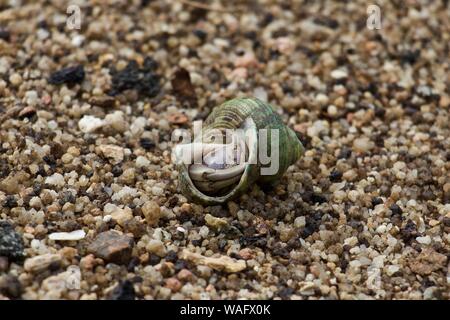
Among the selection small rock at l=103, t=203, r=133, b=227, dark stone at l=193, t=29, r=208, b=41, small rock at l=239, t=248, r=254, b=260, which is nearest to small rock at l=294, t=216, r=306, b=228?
small rock at l=239, t=248, r=254, b=260

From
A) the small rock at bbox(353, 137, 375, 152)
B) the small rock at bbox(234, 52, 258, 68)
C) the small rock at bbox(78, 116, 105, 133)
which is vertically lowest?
the small rock at bbox(353, 137, 375, 152)

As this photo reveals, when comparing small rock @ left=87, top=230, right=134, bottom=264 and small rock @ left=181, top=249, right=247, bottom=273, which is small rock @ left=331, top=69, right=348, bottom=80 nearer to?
small rock @ left=181, top=249, right=247, bottom=273

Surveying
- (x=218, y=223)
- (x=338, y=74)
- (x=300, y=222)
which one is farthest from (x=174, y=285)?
(x=338, y=74)

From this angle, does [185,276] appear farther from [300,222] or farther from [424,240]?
[424,240]

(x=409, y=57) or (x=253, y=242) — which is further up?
(x=409, y=57)

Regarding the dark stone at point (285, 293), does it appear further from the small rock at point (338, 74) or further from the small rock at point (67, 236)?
the small rock at point (338, 74)

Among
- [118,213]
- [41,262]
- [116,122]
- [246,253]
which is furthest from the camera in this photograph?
[116,122]
